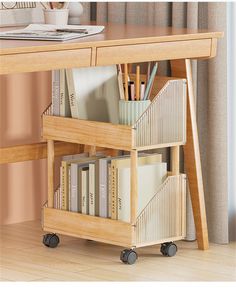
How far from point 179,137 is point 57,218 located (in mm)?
485

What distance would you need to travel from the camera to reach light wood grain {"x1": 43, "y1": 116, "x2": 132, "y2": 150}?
3061 mm

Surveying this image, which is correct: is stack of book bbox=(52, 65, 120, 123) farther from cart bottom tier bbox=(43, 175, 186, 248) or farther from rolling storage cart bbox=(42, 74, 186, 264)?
cart bottom tier bbox=(43, 175, 186, 248)

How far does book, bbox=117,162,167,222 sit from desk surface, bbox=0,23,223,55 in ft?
1.34

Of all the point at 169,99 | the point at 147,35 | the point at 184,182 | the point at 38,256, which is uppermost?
the point at 147,35

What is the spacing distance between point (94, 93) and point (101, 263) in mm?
539

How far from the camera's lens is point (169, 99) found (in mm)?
3186

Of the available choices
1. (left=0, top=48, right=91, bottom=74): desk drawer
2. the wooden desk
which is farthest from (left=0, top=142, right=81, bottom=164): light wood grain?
(left=0, top=48, right=91, bottom=74): desk drawer

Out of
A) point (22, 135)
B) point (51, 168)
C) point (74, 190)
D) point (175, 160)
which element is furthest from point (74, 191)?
point (22, 135)

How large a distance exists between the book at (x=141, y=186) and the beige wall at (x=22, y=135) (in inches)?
27.6

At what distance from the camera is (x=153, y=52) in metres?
3.03

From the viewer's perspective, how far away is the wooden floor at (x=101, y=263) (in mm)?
2984

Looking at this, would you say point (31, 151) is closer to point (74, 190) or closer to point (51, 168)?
point (51, 168)
